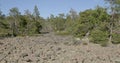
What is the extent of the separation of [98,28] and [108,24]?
173cm

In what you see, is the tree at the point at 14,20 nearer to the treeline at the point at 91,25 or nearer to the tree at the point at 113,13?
the treeline at the point at 91,25

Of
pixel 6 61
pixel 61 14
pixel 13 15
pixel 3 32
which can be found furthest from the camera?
pixel 61 14

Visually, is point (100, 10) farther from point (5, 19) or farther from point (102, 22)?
point (5, 19)

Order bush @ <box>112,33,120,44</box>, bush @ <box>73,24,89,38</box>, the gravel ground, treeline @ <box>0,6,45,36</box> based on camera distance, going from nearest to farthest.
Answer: the gravel ground
bush @ <box>112,33,120,44</box>
bush @ <box>73,24,89,38</box>
treeline @ <box>0,6,45,36</box>

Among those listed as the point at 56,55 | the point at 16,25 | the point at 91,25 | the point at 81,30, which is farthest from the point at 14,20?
the point at 56,55

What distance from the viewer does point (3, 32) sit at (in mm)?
57531

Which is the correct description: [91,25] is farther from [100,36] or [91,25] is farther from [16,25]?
[16,25]

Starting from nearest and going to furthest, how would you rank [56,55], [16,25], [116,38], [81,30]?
1. [56,55]
2. [116,38]
3. [81,30]
4. [16,25]

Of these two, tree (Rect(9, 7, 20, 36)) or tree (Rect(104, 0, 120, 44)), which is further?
tree (Rect(9, 7, 20, 36))

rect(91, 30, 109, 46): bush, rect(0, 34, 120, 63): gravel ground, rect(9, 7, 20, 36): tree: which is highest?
rect(9, 7, 20, 36): tree

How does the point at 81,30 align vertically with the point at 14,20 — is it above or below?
below

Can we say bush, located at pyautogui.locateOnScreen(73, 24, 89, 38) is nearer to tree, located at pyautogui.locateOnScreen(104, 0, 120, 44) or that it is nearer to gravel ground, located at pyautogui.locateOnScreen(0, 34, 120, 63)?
tree, located at pyautogui.locateOnScreen(104, 0, 120, 44)

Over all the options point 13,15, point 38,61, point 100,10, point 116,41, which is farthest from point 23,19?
point 38,61

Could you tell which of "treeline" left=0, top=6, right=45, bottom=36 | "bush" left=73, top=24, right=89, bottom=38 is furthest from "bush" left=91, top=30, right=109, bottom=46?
"treeline" left=0, top=6, right=45, bottom=36
